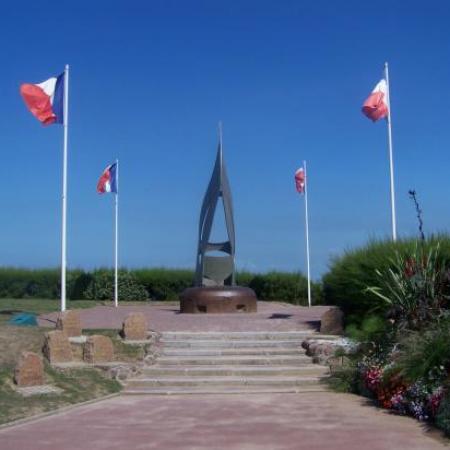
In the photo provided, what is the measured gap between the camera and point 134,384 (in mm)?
10492

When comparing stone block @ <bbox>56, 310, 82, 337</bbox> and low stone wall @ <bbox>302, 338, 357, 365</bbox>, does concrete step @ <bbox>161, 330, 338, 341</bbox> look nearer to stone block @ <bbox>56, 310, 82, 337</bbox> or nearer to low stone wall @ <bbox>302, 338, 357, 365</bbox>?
low stone wall @ <bbox>302, 338, 357, 365</bbox>

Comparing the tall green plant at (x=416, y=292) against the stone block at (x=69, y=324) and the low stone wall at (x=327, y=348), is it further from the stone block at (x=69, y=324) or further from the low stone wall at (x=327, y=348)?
the stone block at (x=69, y=324)

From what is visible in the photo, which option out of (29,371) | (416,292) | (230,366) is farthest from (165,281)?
(29,371)

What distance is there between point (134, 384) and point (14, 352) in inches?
78.2

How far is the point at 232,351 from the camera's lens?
12234 millimetres

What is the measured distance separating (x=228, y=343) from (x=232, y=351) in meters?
0.49

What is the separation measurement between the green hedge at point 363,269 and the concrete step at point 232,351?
1576 mm

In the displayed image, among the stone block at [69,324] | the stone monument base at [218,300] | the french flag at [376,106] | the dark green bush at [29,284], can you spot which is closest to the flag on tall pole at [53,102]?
the stone block at [69,324]

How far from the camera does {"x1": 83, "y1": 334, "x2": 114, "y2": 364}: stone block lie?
443 inches

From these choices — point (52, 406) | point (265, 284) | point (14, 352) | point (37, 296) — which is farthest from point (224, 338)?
point (37, 296)

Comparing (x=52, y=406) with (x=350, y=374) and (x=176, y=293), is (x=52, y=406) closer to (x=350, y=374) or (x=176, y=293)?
(x=350, y=374)

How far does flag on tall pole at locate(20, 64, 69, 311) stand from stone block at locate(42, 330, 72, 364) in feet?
13.0

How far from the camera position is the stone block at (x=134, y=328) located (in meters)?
12.7

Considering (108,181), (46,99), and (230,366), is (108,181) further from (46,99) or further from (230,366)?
(230,366)
